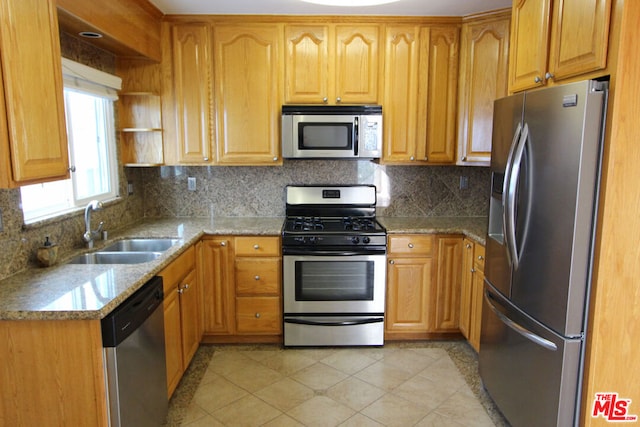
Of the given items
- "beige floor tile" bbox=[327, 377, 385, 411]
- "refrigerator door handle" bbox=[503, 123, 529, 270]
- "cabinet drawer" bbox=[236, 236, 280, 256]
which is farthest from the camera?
"cabinet drawer" bbox=[236, 236, 280, 256]

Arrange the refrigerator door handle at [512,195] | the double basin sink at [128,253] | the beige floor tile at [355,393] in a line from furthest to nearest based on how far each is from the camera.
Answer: the beige floor tile at [355,393] < the double basin sink at [128,253] < the refrigerator door handle at [512,195]

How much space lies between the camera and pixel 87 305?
1.65m

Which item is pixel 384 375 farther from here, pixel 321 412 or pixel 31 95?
pixel 31 95

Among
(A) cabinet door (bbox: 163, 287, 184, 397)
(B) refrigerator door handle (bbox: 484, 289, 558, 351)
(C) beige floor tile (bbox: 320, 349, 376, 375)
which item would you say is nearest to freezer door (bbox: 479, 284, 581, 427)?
(B) refrigerator door handle (bbox: 484, 289, 558, 351)

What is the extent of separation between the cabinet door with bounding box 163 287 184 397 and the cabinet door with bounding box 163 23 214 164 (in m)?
1.21

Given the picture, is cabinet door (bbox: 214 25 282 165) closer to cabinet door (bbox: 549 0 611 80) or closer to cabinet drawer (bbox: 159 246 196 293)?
cabinet drawer (bbox: 159 246 196 293)

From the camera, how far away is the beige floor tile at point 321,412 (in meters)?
2.43

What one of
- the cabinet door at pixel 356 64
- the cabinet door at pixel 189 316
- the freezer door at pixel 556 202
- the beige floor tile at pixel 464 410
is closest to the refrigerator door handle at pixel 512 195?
the freezer door at pixel 556 202

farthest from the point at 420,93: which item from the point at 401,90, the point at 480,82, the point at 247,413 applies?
the point at 247,413

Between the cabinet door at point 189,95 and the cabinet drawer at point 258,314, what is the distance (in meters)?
1.12

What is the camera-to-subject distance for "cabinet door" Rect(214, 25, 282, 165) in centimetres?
326

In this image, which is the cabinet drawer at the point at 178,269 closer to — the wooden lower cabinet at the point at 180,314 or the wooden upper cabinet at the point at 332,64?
the wooden lower cabinet at the point at 180,314

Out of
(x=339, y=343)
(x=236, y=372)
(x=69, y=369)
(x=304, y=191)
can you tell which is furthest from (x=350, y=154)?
(x=69, y=369)

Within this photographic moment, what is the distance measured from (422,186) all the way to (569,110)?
6.76ft
